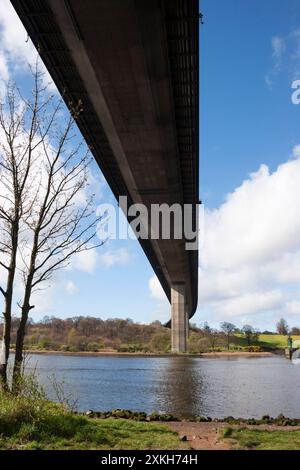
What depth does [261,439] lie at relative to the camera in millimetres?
9398

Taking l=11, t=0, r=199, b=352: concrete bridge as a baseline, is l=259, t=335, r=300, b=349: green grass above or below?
below

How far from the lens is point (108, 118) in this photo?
2895 centimetres

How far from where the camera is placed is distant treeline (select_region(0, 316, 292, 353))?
110m

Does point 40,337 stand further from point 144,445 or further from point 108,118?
point 144,445

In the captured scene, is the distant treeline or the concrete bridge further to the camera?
the distant treeline

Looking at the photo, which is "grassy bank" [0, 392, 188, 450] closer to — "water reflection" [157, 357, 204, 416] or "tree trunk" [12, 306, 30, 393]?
"tree trunk" [12, 306, 30, 393]

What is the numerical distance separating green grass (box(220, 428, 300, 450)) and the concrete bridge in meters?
9.42

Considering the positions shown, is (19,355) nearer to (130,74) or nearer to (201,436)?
(201,436)

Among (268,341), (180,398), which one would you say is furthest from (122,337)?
(180,398)

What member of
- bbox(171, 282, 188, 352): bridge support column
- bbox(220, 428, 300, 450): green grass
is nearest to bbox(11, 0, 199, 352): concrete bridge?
bbox(220, 428, 300, 450): green grass

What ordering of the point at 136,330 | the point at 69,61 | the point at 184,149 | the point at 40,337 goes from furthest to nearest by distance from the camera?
1. the point at 136,330
2. the point at 40,337
3. the point at 184,149
4. the point at 69,61

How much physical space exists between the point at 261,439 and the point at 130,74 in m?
19.8
